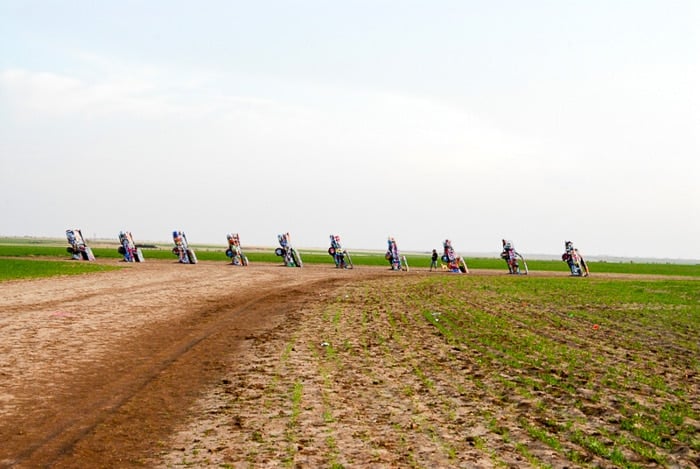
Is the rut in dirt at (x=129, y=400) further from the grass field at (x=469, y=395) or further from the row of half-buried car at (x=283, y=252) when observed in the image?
the row of half-buried car at (x=283, y=252)

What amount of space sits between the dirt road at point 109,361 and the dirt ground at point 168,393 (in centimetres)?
3

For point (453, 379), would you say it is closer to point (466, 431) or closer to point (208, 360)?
point (466, 431)

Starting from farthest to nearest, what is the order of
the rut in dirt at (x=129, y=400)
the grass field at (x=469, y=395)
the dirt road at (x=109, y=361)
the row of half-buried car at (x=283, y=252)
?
1. the row of half-buried car at (x=283, y=252)
2. the dirt road at (x=109, y=361)
3. the grass field at (x=469, y=395)
4. the rut in dirt at (x=129, y=400)

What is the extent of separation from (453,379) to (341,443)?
14.7 feet

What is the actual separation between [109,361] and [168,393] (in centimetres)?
320

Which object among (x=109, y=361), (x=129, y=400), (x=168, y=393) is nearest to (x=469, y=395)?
(x=168, y=393)

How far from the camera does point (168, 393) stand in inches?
416

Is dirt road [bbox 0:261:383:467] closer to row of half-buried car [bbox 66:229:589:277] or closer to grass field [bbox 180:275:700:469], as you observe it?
grass field [bbox 180:275:700:469]

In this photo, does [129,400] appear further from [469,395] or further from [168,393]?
[469,395]

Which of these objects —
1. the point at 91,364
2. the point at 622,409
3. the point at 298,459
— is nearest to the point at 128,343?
the point at 91,364

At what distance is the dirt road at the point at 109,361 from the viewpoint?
798 cm

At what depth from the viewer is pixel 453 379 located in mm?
11930

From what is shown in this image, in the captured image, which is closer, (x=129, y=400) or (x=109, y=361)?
(x=129, y=400)

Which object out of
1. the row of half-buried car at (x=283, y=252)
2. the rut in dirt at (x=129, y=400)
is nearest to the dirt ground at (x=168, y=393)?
the rut in dirt at (x=129, y=400)
